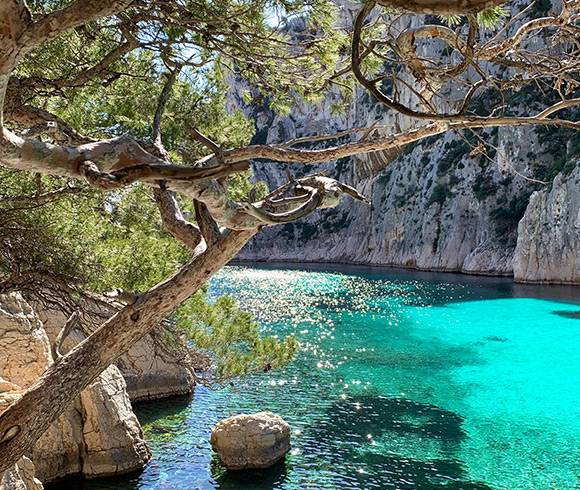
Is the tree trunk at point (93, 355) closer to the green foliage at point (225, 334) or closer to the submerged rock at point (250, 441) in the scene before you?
the green foliage at point (225, 334)

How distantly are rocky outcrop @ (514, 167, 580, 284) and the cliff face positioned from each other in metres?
0.07

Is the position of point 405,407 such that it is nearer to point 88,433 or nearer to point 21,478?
point 88,433

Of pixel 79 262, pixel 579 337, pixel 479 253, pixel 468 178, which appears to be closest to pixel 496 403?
pixel 579 337

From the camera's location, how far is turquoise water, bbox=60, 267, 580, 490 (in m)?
9.10

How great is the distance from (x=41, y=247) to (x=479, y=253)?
45092 mm

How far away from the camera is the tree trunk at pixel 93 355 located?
3.52 meters

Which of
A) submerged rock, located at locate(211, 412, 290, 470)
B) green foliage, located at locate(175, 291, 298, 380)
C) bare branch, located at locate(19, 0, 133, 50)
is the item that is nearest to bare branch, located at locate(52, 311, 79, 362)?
bare branch, located at locate(19, 0, 133, 50)

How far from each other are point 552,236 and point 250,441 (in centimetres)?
3302

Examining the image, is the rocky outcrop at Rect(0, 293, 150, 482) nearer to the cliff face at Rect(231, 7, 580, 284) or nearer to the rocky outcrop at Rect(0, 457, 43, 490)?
the rocky outcrop at Rect(0, 457, 43, 490)

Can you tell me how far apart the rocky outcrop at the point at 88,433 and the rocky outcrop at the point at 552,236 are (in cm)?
3327

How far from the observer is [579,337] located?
67.1ft

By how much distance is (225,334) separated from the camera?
7.78m

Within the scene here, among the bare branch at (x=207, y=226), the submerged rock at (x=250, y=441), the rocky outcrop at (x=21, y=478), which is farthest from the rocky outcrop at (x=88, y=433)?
the bare branch at (x=207, y=226)

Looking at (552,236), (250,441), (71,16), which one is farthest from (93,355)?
(552,236)
